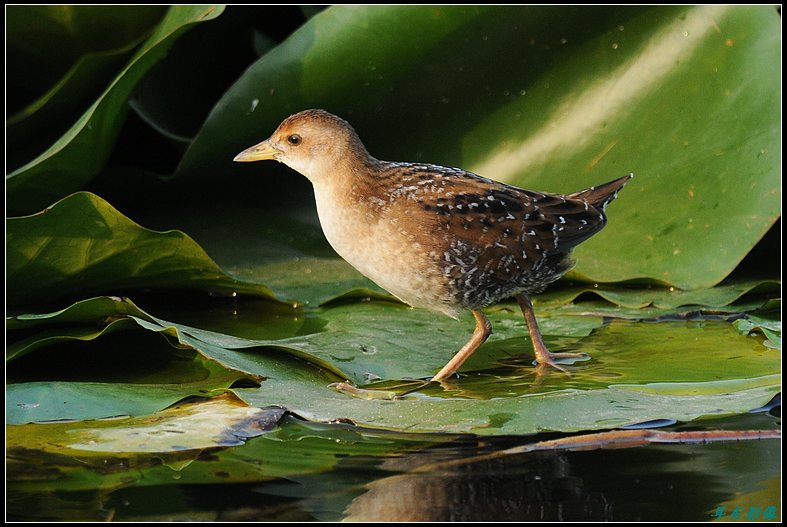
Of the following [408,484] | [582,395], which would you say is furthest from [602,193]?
[408,484]

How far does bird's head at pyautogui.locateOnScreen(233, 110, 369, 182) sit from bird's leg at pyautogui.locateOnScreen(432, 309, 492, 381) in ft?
2.73

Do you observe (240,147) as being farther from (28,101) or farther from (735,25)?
(735,25)

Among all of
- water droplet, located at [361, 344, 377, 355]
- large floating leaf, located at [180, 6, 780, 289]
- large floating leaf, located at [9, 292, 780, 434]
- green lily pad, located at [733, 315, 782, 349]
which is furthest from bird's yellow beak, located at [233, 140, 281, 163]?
green lily pad, located at [733, 315, 782, 349]

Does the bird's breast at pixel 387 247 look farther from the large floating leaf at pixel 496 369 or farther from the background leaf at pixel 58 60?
the background leaf at pixel 58 60

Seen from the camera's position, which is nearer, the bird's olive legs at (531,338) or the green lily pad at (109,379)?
the green lily pad at (109,379)

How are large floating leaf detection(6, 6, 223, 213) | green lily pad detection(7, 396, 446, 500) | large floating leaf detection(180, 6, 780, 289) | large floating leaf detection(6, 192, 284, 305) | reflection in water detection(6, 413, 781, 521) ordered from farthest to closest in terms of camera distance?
large floating leaf detection(180, 6, 780, 289) < large floating leaf detection(6, 6, 223, 213) < large floating leaf detection(6, 192, 284, 305) < green lily pad detection(7, 396, 446, 500) < reflection in water detection(6, 413, 781, 521)

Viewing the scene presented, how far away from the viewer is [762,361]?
368cm

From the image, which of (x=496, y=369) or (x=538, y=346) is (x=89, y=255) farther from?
(x=538, y=346)

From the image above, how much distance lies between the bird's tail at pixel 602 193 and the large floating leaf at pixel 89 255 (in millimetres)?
1393

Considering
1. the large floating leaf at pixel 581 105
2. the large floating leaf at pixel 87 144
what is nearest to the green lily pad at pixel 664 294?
the large floating leaf at pixel 581 105

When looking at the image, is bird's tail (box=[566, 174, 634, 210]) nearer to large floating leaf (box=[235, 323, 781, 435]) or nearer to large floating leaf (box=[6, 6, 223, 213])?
large floating leaf (box=[235, 323, 781, 435])

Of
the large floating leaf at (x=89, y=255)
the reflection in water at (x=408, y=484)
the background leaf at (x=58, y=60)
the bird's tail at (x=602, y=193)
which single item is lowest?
the reflection in water at (x=408, y=484)

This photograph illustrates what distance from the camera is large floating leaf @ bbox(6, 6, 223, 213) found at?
4.14 m

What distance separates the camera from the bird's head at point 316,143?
13.9ft
